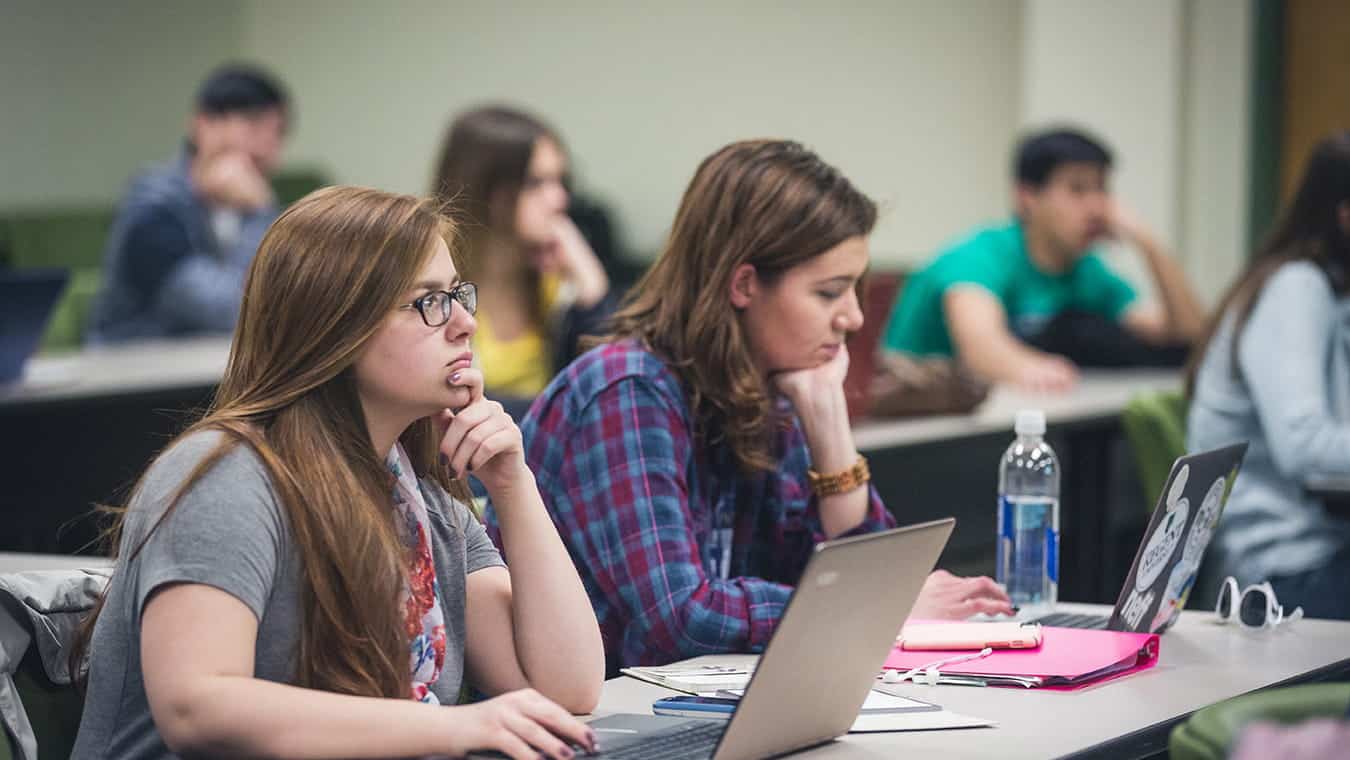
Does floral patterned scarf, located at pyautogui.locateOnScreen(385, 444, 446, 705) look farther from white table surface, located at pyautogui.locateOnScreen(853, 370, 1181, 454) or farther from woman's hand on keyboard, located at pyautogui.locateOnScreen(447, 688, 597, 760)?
white table surface, located at pyautogui.locateOnScreen(853, 370, 1181, 454)

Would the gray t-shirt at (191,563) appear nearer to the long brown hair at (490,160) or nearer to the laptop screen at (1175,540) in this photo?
the laptop screen at (1175,540)

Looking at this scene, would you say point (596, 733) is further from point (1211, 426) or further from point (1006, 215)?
point (1006, 215)

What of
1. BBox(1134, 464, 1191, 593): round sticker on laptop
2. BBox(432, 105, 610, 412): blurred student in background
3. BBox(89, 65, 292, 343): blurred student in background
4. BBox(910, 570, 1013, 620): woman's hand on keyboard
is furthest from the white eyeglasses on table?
BBox(89, 65, 292, 343): blurred student in background

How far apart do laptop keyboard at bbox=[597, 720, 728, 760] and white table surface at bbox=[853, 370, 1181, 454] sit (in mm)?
1626

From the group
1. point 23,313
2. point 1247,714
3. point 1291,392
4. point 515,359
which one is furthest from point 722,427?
point 23,313

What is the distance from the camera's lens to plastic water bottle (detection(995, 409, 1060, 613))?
2180 millimetres

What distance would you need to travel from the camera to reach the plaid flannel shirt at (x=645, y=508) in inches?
72.8

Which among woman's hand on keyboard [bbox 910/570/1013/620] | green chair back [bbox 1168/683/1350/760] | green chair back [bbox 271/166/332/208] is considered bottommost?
green chair back [bbox 271/166/332/208]

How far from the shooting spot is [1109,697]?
1.62 m

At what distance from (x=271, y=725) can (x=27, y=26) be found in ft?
23.2

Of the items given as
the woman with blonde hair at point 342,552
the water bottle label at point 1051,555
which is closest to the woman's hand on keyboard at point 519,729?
the woman with blonde hair at point 342,552

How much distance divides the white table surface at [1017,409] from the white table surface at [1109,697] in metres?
1.17

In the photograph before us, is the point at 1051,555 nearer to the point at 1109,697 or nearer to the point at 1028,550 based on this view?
the point at 1028,550

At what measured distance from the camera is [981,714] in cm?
155
